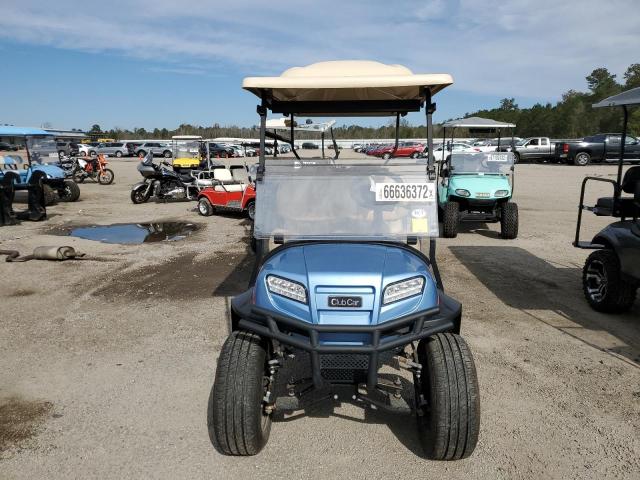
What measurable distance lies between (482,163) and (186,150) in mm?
11532

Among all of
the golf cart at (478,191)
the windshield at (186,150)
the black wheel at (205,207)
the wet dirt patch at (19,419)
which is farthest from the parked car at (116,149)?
the wet dirt patch at (19,419)

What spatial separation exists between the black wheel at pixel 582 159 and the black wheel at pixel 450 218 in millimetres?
22564

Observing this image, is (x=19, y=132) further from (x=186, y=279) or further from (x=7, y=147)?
(x=186, y=279)

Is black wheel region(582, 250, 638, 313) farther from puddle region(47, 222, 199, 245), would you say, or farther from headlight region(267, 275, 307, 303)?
puddle region(47, 222, 199, 245)

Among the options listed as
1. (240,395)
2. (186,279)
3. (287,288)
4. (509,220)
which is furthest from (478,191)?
(240,395)

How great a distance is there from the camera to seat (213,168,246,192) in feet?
37.0

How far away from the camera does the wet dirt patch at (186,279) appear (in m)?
5.82

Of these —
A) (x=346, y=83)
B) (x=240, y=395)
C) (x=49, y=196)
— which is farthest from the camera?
(x=49, y=196)

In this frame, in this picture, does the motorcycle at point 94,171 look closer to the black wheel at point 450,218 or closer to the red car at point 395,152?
the red car at point 395,152

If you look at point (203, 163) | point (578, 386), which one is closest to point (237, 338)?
point (578, 386)

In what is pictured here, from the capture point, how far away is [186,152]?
17562 mm

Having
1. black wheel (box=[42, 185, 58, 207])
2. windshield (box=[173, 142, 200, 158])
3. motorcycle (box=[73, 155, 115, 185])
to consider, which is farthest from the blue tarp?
motorcycle (box=[73, 155, 115, 185])

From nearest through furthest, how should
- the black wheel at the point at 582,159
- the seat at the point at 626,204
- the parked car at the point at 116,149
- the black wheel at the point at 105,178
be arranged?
the seat at the point at 626,204, the black wheel at the point at 105,178, the black wheel at the point at 582,159, the parked car at the point at 116,149

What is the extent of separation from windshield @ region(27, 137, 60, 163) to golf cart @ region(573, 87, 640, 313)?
1282 cm
